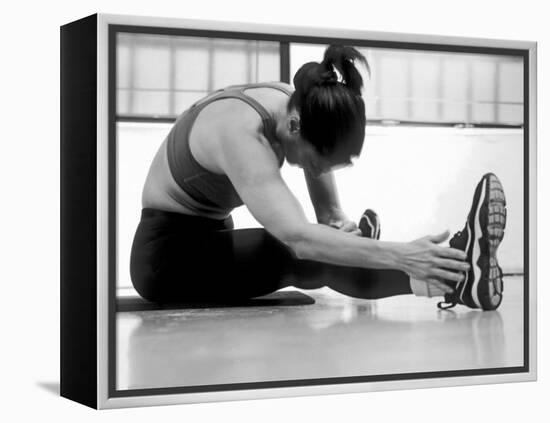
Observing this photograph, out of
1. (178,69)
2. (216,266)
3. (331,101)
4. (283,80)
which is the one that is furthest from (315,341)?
(178,69)

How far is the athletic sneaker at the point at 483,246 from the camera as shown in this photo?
6.41 m

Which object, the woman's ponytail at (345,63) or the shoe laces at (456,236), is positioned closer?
the woman's ponytail at (345,63)

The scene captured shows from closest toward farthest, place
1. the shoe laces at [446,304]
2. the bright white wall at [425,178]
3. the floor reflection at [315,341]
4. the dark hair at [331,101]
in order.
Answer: the floor reflection at [315,341]
the dark hair at [331,101]
the bright white wall at [425,178]
the shoe laces at [446,304]

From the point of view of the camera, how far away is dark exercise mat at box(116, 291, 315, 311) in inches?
227

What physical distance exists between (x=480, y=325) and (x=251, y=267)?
1.42 m

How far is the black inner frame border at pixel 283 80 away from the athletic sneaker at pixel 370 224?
77 centimetres

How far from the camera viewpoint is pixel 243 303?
6.03 metres

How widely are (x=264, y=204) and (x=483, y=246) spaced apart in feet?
4.53

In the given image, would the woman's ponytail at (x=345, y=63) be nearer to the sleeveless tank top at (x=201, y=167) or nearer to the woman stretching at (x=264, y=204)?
the woman stretching at (x=264, y=204)

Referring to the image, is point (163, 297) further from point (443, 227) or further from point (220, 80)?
point (443, 227)

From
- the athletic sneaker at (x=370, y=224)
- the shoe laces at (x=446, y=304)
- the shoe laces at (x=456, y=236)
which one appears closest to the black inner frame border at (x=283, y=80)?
the shoe laces at (x=446, y=304)

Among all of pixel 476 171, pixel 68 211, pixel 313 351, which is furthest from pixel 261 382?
pixel 476 171

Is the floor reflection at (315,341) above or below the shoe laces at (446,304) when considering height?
below

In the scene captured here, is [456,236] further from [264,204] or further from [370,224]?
[264,204]
